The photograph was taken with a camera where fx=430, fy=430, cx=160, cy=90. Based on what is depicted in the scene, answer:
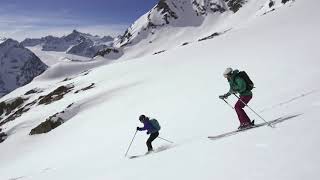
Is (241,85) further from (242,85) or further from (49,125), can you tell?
(49,125)

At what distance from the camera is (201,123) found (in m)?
21.4

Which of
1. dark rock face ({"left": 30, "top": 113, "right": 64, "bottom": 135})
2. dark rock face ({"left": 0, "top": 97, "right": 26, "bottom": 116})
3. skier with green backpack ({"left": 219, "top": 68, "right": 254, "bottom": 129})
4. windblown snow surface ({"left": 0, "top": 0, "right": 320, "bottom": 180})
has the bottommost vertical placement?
dark rock face ({"left": 0, "top": 97, "right": 26, "bottom": 116})

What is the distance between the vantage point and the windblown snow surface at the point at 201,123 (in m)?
10.8

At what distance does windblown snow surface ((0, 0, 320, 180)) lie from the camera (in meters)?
10.8

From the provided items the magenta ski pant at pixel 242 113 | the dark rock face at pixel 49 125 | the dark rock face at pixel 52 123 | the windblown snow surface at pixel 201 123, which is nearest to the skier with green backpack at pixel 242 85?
the magenta ski pant at pixel 242 113

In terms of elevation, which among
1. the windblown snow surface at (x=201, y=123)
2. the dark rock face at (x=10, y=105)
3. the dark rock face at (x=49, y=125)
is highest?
the windblown snow surface at (x=201, y=123)

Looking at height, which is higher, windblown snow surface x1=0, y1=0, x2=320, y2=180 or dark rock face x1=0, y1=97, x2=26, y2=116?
windblown snow surface x1=0, y1=0, x2=320, y2=180

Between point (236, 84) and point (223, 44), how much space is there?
4801 centimetres

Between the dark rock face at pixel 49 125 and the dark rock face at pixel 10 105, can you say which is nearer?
the dark rock face at pixel 49 125

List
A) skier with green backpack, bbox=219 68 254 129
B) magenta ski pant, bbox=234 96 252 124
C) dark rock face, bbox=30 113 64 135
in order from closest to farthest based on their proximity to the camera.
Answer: skier with green backpack, bbox=219 68 254 129, magenta ski pant, bbox=234 96 252 124, dark rock face, bbox=30 113 64 135

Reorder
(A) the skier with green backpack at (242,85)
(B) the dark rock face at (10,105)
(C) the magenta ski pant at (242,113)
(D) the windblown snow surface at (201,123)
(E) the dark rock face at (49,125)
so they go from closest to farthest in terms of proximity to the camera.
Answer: (D) the windblown snow surface at (201,123)
(A) the skier with green backpack at (242,85)
(C) the magenta ski pant at (242,113)
(E) the dark rock face at (49,125)
(B) the dark rock face at (10,105)

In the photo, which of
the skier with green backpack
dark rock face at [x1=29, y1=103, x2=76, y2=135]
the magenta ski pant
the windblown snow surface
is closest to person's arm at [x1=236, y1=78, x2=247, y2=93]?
the skier with green backpack

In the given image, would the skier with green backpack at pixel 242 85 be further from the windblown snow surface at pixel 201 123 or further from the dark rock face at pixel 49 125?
the dark rock face at pixel 49 125

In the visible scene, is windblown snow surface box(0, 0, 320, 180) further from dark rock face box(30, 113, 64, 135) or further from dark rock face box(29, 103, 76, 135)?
dark rock face box(30, 113, 64, 135)
